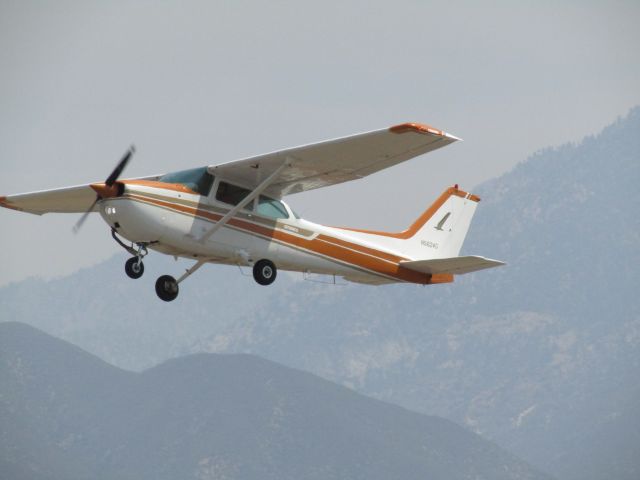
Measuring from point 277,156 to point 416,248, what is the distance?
7.23 metres

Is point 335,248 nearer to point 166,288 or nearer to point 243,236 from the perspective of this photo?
point 243,236

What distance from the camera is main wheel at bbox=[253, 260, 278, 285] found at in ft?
90.0

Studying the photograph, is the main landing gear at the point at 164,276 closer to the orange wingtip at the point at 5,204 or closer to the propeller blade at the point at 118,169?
the propeller blade at the point at 118,169

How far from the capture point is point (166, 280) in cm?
2806

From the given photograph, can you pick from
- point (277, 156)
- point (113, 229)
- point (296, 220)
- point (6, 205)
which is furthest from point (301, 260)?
point (6, 205)

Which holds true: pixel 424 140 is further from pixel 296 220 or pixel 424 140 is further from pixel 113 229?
pixel 113 229

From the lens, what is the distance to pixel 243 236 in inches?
1079

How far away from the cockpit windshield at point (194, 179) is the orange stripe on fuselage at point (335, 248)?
53 centimetres

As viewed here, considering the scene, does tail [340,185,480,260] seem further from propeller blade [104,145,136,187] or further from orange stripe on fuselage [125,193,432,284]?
propeller blade [104,145,136,187]

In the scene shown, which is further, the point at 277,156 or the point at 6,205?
the point at 6,205

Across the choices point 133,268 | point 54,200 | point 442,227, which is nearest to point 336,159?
point 133,268

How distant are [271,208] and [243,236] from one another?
44.8 inches

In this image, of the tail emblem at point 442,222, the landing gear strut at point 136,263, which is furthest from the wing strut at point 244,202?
the tail emblem at point 442,222

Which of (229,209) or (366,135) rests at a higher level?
(366,135)
